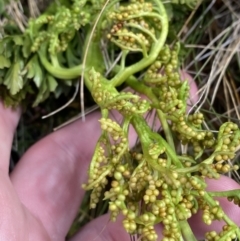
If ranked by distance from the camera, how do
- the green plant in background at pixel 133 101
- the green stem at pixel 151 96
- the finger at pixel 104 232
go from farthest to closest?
1. the finger at pixel 104 232
2. the green stem at pixel 151 96
3. the green plant in background at pixel 133 101

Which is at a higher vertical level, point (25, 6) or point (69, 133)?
point (25, 6)

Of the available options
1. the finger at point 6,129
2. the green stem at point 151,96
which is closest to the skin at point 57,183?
the finger at point 6,129

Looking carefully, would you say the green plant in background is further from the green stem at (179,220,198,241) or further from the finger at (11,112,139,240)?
the finger at (11,112,139,240)

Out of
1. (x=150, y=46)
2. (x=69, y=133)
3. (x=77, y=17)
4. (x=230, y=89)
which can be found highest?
(x=77, y=17)

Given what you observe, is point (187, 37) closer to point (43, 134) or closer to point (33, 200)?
point (43, 134)

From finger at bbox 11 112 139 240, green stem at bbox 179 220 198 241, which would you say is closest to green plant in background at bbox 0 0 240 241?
green stem at bbox 179 220 198 241

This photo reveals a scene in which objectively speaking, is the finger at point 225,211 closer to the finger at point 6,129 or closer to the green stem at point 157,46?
the green stem at point 157,46

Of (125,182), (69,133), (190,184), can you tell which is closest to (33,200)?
(69,133)
